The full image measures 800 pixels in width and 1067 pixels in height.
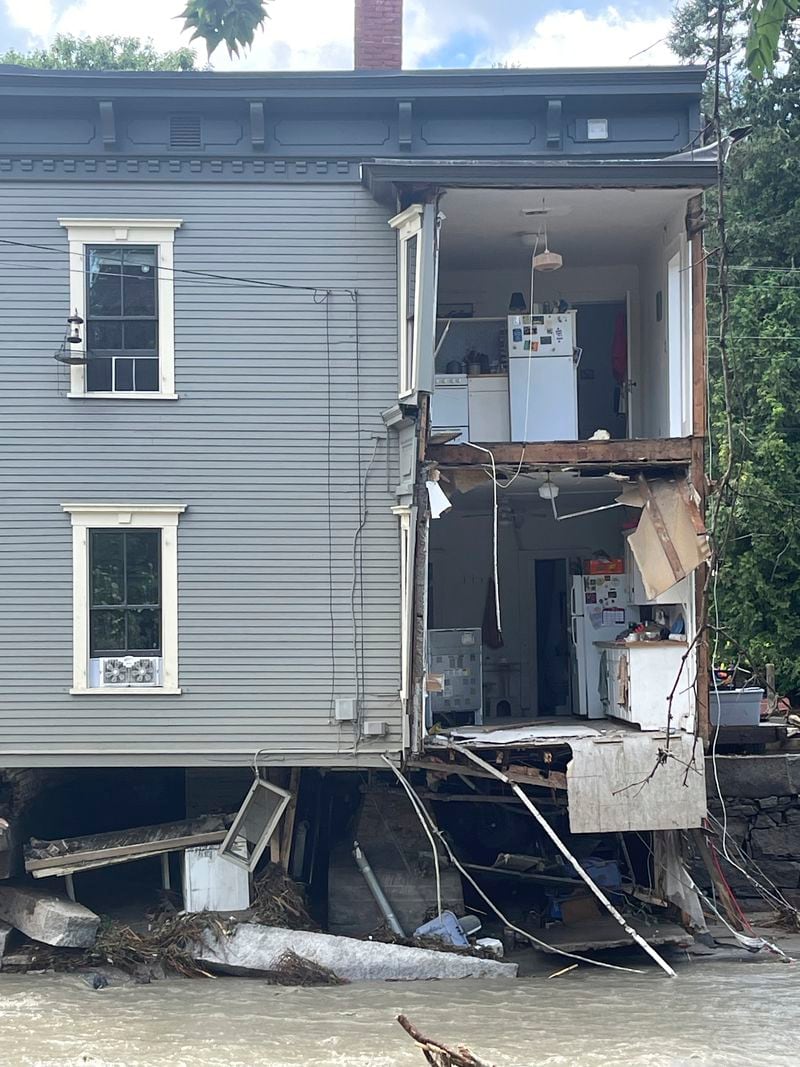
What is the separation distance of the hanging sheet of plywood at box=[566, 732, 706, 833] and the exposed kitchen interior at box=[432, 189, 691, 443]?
3.65 meters

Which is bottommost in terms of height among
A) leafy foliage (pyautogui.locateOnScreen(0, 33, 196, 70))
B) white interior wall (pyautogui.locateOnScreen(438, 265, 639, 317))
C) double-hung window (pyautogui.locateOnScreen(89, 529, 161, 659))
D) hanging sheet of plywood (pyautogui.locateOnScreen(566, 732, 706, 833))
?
hanging sheet of plywood (pyautogui.locateOnScreen(566, 732, 706, 833))

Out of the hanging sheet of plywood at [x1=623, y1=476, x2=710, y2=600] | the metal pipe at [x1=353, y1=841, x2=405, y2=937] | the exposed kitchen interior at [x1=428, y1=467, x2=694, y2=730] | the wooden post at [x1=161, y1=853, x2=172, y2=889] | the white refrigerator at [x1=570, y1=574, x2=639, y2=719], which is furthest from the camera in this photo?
the white refrigerator at [x1=570, y1=574, x2=639, y2=719]

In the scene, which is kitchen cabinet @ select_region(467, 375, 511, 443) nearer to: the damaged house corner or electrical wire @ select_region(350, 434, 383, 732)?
the damaged house corner

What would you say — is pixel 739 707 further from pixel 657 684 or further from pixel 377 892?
pixel 377 892

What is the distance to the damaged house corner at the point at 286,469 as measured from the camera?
43.4 ft

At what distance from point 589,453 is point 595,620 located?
8.46ft

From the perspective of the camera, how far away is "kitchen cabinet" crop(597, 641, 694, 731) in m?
13.2

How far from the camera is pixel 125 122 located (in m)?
13.8

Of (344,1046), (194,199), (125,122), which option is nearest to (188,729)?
(344,1046)

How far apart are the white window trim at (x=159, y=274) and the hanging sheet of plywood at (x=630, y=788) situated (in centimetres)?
619

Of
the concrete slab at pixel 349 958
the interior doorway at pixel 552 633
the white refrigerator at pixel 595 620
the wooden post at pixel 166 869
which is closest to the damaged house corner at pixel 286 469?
the wooden post at pixel 166 869

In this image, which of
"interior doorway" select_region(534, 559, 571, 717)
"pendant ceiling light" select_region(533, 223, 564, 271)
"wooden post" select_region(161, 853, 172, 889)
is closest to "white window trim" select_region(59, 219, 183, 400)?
"pendant ceiling light" select_region(533, 223, 564, 271)

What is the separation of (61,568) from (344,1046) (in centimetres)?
616

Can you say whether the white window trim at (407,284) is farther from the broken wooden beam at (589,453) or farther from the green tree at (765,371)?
the green tree at (765,371)
